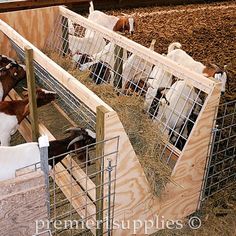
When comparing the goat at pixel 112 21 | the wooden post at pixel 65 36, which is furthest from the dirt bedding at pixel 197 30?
the wooden post at pixel 65 36

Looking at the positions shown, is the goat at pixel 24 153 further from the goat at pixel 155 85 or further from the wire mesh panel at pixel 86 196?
the goat at pixel 155 85

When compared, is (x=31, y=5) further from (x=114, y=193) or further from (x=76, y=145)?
(x=114, y=193)

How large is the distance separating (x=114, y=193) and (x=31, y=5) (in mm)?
5295

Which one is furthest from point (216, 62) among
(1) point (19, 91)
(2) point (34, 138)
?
(2) point (34, 138)

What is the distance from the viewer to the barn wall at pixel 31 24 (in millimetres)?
3711

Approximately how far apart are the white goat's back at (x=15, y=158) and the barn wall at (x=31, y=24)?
1.69 metres

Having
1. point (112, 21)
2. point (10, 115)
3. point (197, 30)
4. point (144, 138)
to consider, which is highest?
point (144, 138)

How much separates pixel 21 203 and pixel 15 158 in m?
0.95

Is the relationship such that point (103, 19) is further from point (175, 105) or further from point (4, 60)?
point (175, 105)

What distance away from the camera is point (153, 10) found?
7.84 m

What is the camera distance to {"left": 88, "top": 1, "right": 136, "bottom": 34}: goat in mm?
5480

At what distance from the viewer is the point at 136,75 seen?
3.65m

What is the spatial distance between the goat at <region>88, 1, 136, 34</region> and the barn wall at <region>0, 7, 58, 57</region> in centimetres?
153

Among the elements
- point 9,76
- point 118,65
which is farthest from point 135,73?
point 9,76
